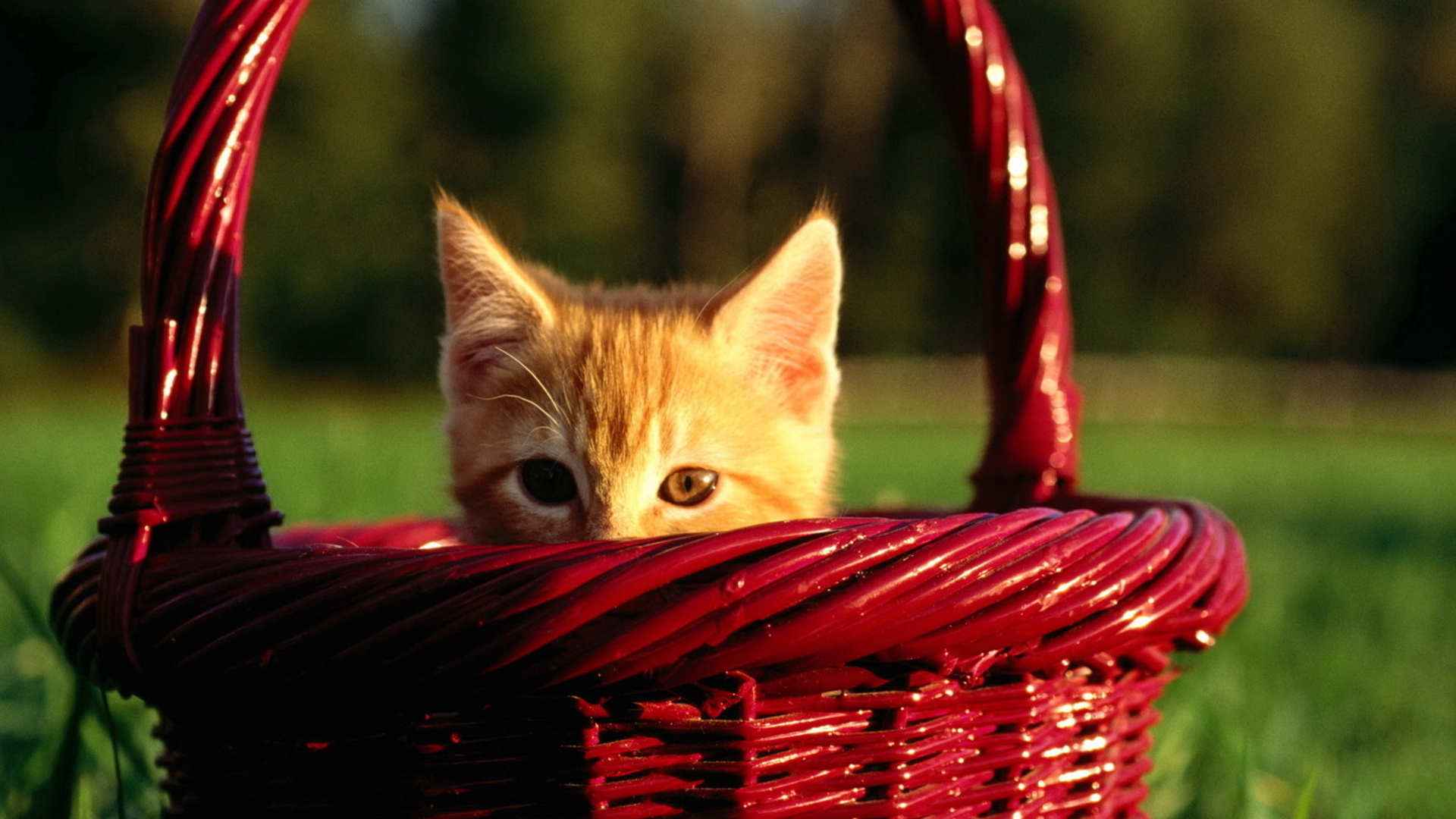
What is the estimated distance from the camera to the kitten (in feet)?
5.03

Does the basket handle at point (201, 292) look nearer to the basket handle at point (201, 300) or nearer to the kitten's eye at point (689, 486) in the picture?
the basket handle at point (201, 300)

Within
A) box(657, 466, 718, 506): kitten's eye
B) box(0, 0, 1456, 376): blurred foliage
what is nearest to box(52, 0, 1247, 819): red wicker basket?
box(657, 466, 718, 506): kitten's eye

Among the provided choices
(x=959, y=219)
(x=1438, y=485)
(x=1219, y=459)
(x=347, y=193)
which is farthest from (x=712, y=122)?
(x=1438, y=485)

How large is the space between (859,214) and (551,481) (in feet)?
47.0

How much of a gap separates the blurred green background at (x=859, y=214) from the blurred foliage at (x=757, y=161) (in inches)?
1.8

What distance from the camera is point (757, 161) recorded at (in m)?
15.5

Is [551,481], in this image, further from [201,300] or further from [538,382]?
[201,300]

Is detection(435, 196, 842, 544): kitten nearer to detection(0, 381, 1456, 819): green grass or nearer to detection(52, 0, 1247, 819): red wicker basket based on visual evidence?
detection(0, 381, 1456, 819): green grass

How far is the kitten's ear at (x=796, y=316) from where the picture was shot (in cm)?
157

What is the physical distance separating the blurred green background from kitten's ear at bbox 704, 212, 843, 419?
2.04 metres

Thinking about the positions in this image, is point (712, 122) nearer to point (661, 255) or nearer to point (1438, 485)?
point (661, 255)

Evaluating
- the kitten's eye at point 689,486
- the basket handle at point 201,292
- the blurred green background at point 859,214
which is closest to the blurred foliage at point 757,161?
the blurred green background at point 859,214

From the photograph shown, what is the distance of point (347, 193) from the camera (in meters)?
12.7

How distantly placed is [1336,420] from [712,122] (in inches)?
364
